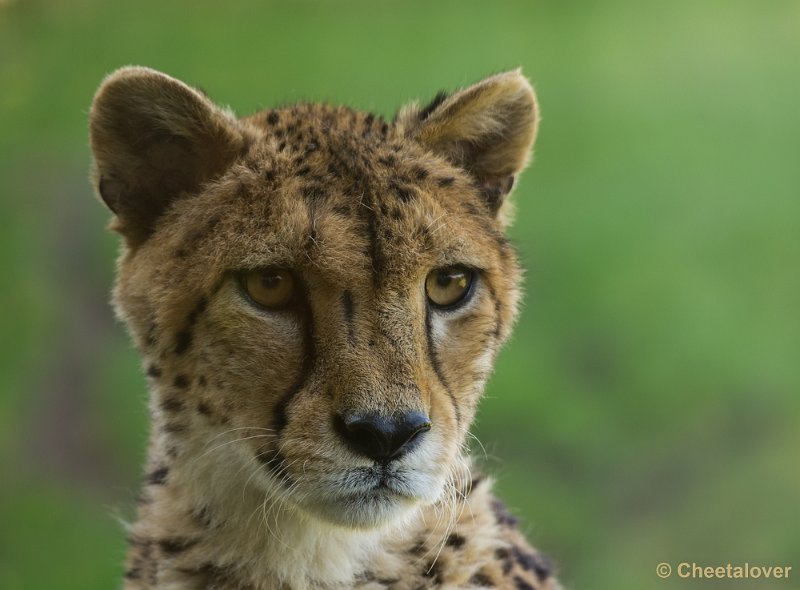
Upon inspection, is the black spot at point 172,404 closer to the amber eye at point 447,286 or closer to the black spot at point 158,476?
the black spot at point 158,476

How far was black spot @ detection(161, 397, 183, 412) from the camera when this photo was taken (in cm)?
145

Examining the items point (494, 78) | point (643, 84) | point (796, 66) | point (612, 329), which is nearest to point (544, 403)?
point (612, 329)

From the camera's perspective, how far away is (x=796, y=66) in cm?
344

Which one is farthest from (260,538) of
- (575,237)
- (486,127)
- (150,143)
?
(575,237)

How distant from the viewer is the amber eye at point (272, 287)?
1.38m

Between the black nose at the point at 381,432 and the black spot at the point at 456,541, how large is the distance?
298 mm

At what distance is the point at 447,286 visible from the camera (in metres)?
1.46

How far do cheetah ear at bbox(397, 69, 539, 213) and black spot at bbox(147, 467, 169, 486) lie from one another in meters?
0.61

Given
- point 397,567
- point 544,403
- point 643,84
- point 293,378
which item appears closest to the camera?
point 293,378

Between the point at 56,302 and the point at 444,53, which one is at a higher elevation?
the point at 444,53

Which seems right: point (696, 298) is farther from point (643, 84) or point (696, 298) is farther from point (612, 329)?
point (643, 84)

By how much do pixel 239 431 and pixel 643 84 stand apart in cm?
249

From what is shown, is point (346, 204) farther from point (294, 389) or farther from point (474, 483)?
point (474, 483)

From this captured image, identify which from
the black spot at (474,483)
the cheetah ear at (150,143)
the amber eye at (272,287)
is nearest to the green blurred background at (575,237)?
the black spot at (474,483)
